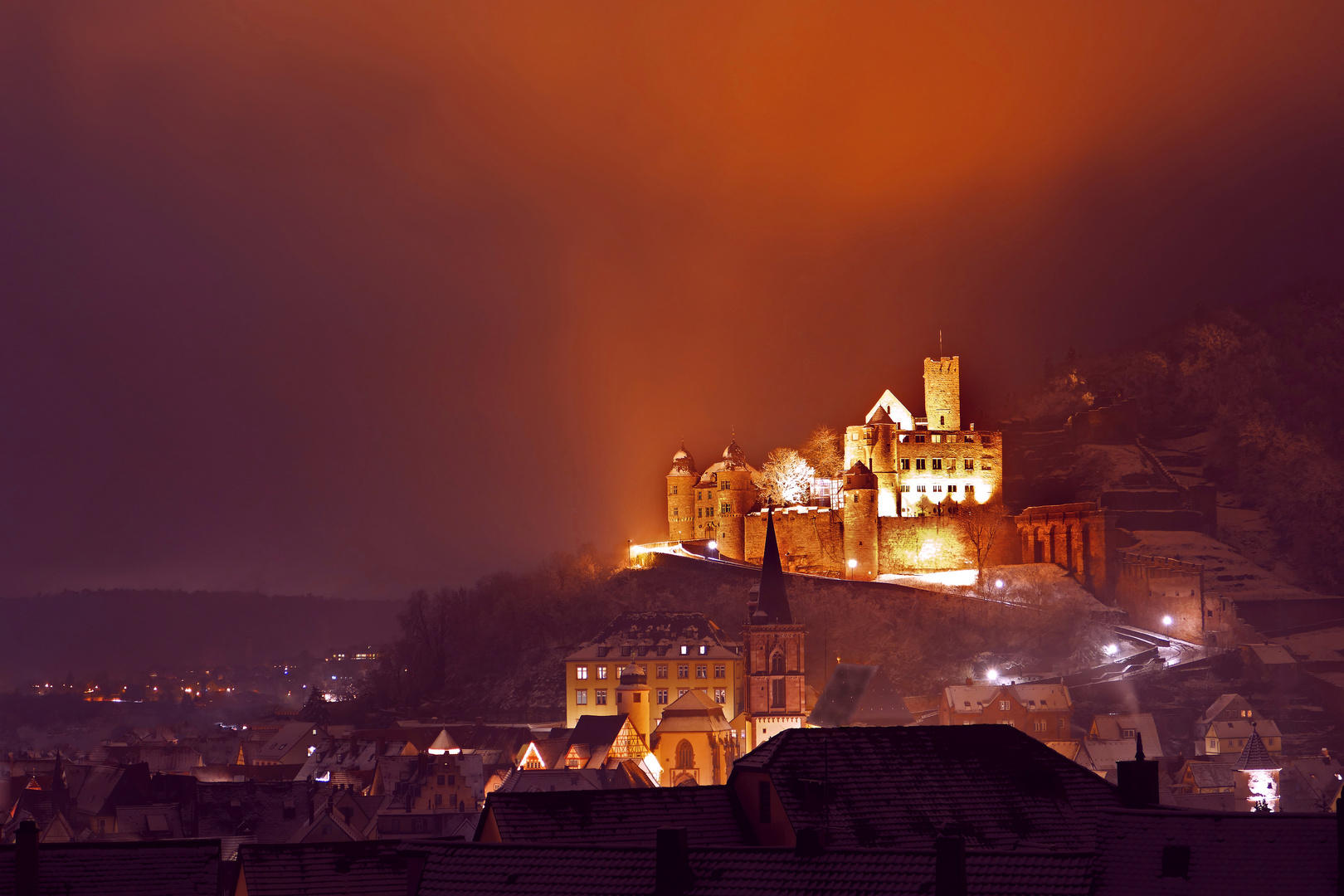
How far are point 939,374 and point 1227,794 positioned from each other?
57.6 meters

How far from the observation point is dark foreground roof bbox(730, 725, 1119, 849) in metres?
29.0

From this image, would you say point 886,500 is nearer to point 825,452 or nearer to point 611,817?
point 825,452

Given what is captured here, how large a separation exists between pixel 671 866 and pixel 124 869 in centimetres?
956

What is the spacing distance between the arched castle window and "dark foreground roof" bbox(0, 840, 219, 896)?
66081mm

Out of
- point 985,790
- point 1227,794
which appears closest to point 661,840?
point 985,790

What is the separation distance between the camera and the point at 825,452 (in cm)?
13662

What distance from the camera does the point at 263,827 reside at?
71.2m

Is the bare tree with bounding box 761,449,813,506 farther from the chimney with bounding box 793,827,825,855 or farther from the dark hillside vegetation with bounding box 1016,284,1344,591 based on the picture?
the chimney with bounding box 793,827,825,855

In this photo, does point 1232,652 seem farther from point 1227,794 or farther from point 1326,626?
point 1227,794

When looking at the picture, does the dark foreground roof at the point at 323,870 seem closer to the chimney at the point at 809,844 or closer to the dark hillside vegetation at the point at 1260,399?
the chimney at the point at 809,844

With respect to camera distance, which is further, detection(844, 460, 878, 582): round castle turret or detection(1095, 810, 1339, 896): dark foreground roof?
detection(844, 460, 878, 582): round castle turret

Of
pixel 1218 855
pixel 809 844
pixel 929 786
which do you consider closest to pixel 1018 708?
pixel 929 786

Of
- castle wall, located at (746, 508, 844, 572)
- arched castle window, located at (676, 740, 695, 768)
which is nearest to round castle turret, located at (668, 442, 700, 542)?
castle wall, located at (746, 508, 844, 572)

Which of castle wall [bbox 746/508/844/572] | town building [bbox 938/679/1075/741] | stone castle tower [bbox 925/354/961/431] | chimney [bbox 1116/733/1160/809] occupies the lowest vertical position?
chimney [bbox 1116/733/1160/809]
